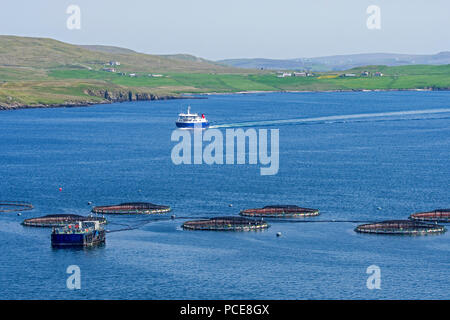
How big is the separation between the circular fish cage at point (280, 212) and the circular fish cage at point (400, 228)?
10.8 m

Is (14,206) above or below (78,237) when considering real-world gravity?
above

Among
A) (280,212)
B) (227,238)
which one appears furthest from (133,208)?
(227,238)

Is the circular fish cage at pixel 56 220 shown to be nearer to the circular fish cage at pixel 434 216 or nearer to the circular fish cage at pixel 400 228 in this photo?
the circular fish cage at pixel 400 228

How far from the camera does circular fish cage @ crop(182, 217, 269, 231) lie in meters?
109

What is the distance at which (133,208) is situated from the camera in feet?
395

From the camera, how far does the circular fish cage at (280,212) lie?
116812 mm

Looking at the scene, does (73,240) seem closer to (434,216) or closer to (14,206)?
(14,206)

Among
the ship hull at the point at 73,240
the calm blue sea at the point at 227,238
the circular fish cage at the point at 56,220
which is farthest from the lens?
the circular fish cage at the point at 56,220

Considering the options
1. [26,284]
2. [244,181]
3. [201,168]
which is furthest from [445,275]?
[201,168]

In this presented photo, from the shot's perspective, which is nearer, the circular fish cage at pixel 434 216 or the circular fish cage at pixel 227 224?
the circular fish cage at pixel 227 224

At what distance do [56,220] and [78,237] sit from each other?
12.2 metres

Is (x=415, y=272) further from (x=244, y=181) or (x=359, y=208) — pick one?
(x=244, y=181)

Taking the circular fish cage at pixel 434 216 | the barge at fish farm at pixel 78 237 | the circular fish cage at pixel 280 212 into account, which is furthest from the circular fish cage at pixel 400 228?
the barge at fish farm at pixel 78 237
